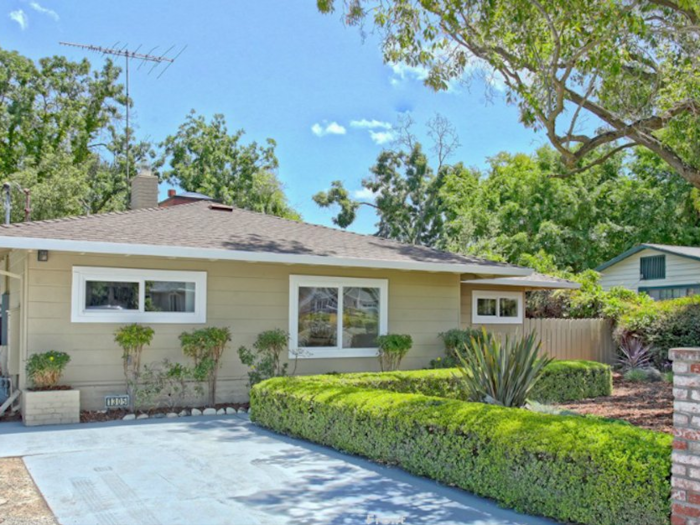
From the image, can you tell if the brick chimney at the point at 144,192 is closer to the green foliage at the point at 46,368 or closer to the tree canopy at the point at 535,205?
the green foliage at the point at 46,368

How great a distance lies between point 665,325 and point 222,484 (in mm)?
13626

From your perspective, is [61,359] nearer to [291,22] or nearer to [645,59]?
[645,59]

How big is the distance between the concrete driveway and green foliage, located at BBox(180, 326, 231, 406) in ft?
6.09

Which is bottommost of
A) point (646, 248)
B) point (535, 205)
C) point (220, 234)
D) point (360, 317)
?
point (360, 317)

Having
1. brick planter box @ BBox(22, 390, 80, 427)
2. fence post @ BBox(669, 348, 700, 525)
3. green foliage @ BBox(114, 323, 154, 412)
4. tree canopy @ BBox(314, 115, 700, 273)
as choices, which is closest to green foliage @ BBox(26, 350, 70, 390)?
brick planter box @ BBox(22, 390, 80, 427)

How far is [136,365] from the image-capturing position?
9484 millimetres

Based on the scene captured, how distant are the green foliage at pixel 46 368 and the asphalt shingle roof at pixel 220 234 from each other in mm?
1629

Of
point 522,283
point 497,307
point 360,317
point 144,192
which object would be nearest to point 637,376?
point 522,283

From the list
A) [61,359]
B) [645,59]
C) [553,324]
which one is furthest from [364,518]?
[553,324]

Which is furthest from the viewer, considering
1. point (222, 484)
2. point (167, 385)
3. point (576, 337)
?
point (576, 337)

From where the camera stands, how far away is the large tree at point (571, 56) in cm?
898

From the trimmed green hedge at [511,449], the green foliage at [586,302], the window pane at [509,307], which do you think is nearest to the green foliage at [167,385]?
the trimmed green hedge at [511,449]

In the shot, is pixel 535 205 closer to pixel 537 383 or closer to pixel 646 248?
pixel 646 248

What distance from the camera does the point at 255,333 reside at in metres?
10.6
